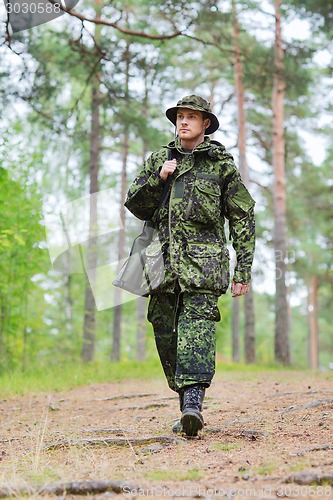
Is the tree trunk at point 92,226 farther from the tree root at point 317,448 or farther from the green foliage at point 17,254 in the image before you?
the tree root at point 317,448

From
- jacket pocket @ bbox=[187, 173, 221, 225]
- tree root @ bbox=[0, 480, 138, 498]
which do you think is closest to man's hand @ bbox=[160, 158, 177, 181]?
jacket pocket @ bbox=[187, 173, 221, 225]

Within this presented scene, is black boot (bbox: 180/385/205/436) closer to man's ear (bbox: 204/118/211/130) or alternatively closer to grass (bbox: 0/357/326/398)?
man's ear (bbox: 204/118/211/130)

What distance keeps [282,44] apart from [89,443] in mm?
13525

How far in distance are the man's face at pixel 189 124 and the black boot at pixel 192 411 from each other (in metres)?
1.79

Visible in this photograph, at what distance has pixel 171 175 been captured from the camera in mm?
4328

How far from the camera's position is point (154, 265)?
4.27 metres

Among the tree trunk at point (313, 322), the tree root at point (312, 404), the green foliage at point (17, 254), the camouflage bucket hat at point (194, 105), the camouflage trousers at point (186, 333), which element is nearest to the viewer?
the camouflage trousers at point (186, 333)

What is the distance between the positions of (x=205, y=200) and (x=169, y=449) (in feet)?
5.50

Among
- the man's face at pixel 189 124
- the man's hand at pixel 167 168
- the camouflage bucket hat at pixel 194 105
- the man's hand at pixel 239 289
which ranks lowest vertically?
the man's hand at pixel 239 289

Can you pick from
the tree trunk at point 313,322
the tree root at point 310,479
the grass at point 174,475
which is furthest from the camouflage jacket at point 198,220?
the tree trunk at point 313,322

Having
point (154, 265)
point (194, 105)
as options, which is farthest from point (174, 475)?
point (194, 105)

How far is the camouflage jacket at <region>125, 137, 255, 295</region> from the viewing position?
412 cm

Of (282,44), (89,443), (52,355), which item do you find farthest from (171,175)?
(52,355)

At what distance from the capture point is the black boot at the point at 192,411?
12.7 ft
